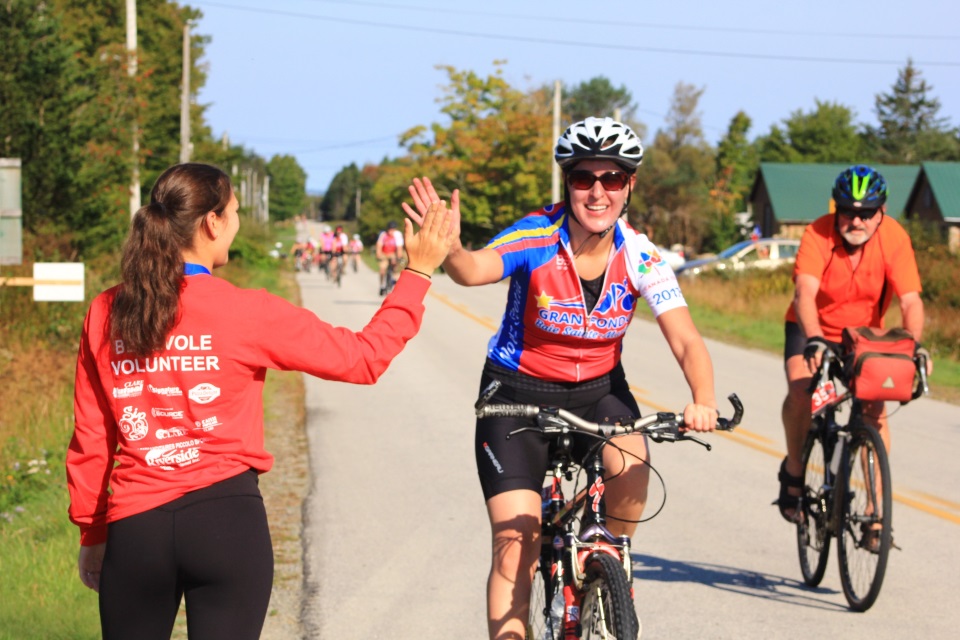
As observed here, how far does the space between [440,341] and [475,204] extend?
174ft

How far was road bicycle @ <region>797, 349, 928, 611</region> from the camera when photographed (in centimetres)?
651

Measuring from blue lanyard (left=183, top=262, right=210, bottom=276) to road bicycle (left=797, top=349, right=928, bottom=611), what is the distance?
4037 mm

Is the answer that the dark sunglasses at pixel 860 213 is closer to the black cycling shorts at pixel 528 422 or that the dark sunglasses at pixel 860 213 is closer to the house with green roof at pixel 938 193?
the black cycling shorts at pixel 528 422

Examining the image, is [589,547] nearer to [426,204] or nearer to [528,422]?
[528,422]

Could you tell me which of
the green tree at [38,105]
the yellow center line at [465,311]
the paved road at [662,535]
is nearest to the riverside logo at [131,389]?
the paved road at [662,535]

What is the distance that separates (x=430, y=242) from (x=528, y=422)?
1.27m

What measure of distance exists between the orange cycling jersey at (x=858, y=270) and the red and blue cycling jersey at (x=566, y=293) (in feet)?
7.83

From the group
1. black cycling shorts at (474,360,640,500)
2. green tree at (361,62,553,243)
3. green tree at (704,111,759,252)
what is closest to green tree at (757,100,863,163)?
green tree at (704,111,759,252)

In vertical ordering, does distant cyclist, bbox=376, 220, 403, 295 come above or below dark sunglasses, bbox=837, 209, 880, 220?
below

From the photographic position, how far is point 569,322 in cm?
479

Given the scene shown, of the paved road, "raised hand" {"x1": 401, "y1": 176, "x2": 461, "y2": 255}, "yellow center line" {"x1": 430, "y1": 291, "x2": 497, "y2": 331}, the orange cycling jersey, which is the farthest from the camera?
"yellow center line" {"x1": 430, "y1": 291, "x2": 497, "y2": 331}

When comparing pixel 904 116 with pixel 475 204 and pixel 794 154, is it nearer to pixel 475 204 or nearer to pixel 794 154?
pixel 794 154

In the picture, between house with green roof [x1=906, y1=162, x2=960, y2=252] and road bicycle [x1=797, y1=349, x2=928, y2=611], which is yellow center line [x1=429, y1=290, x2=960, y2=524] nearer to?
road bicycle [x1=797, y1=349, x2=928, y2=611]

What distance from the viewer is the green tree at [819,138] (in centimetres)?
10488
